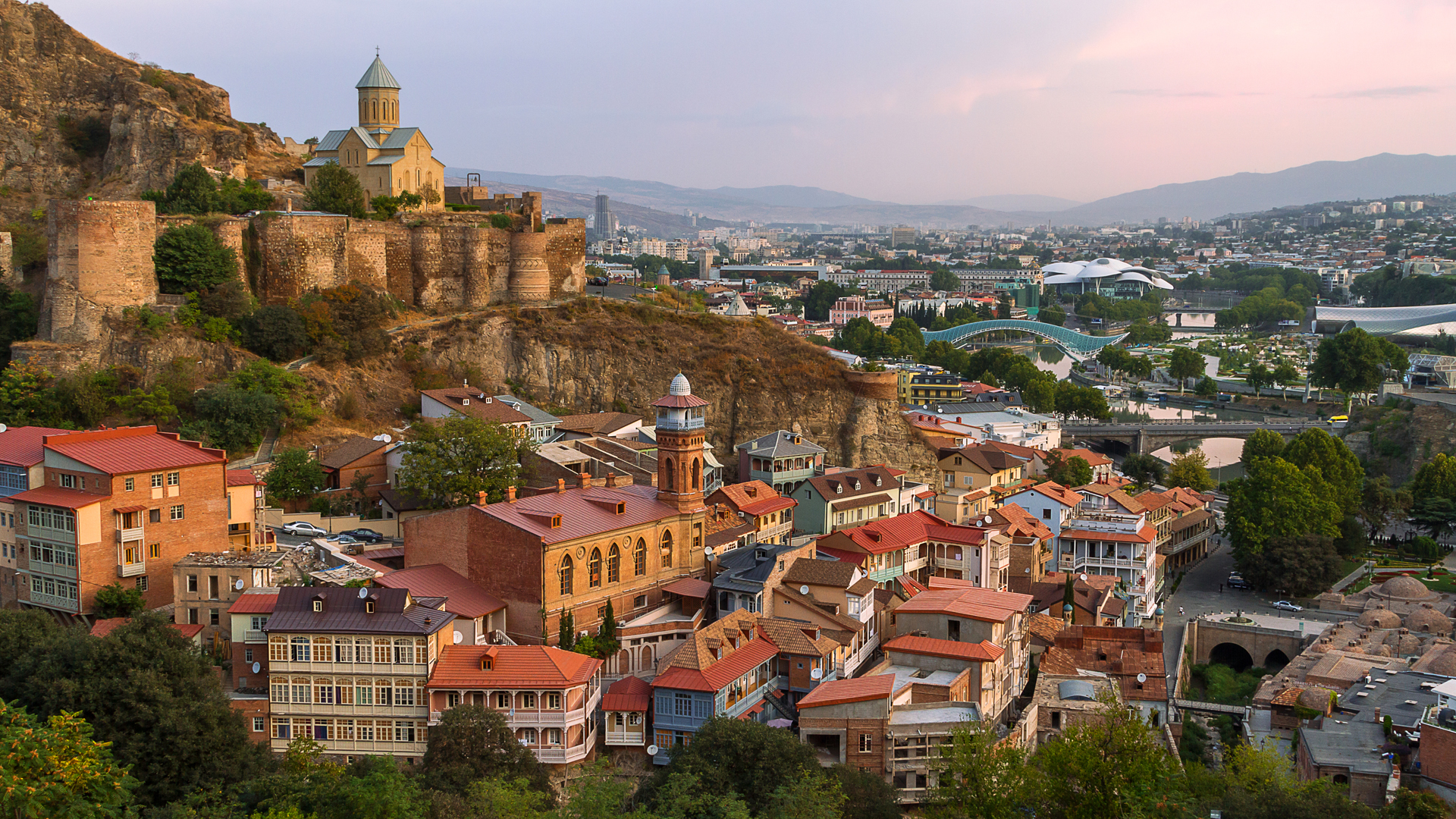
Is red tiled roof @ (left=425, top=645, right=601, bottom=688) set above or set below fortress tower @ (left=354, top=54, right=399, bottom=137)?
below

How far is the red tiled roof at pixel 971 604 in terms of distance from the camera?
1016 inches

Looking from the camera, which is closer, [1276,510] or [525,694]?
[525,694]

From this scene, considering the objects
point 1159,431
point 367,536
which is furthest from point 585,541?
point 1159,431

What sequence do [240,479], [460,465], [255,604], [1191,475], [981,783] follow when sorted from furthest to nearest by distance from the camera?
[1191,475]
[460,465]
[240,479]
[255,604]
[981,783]

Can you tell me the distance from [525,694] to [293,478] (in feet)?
39.7

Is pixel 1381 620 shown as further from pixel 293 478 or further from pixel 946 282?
pixel 946 282

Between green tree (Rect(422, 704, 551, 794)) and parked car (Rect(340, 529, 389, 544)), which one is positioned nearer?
green tree (Rect(422, 704, 551, 794))

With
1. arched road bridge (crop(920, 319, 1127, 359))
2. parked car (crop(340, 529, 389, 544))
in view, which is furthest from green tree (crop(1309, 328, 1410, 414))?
parked car (crop(340, 529, 389, 544))

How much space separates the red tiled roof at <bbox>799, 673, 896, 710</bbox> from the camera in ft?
73.4

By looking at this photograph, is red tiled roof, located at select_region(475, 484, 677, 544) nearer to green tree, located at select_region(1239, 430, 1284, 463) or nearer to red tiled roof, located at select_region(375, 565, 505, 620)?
red tiled roof, located at select_region(375, 565, 505, 620)

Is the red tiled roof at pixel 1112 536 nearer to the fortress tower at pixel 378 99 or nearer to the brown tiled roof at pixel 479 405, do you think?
the brown tiled roof at pixel 479 405

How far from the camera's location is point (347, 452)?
109 feet

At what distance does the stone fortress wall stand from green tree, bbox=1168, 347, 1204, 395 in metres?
45.4

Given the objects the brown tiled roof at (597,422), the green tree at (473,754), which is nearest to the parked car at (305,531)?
the green tree at (473,754)
